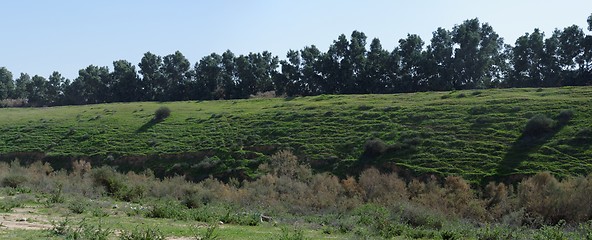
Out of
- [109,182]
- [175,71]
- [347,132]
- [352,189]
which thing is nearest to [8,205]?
[109,182]

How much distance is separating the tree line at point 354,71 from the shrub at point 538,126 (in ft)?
118

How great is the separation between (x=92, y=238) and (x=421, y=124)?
40596 millimetres

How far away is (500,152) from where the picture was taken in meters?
39.9

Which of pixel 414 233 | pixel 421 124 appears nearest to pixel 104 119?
pixel 421 124

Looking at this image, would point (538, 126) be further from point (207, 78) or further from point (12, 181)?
point (207, 78)

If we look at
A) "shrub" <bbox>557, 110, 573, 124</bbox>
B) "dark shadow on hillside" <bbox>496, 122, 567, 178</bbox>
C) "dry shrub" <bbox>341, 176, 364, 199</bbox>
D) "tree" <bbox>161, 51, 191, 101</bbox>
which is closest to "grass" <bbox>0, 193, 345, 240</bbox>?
"dry shrub" <bbox>341, 176, 364, 199</bbox>

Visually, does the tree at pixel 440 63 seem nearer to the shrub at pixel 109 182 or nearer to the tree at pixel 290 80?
the tree at pixel 290 80

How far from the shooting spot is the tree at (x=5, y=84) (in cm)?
11450

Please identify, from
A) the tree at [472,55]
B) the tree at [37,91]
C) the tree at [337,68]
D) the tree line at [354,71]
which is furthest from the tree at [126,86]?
the tree at [472,55]

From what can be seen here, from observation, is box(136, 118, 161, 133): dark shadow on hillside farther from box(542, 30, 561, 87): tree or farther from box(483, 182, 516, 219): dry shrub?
box(542, 30, 561, 87): tree

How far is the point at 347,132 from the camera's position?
50750mm

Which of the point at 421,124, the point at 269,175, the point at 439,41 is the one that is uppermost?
the point at 439,41

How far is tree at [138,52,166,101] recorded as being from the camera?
107000 mm

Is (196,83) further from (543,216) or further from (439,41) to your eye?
(543,216)
